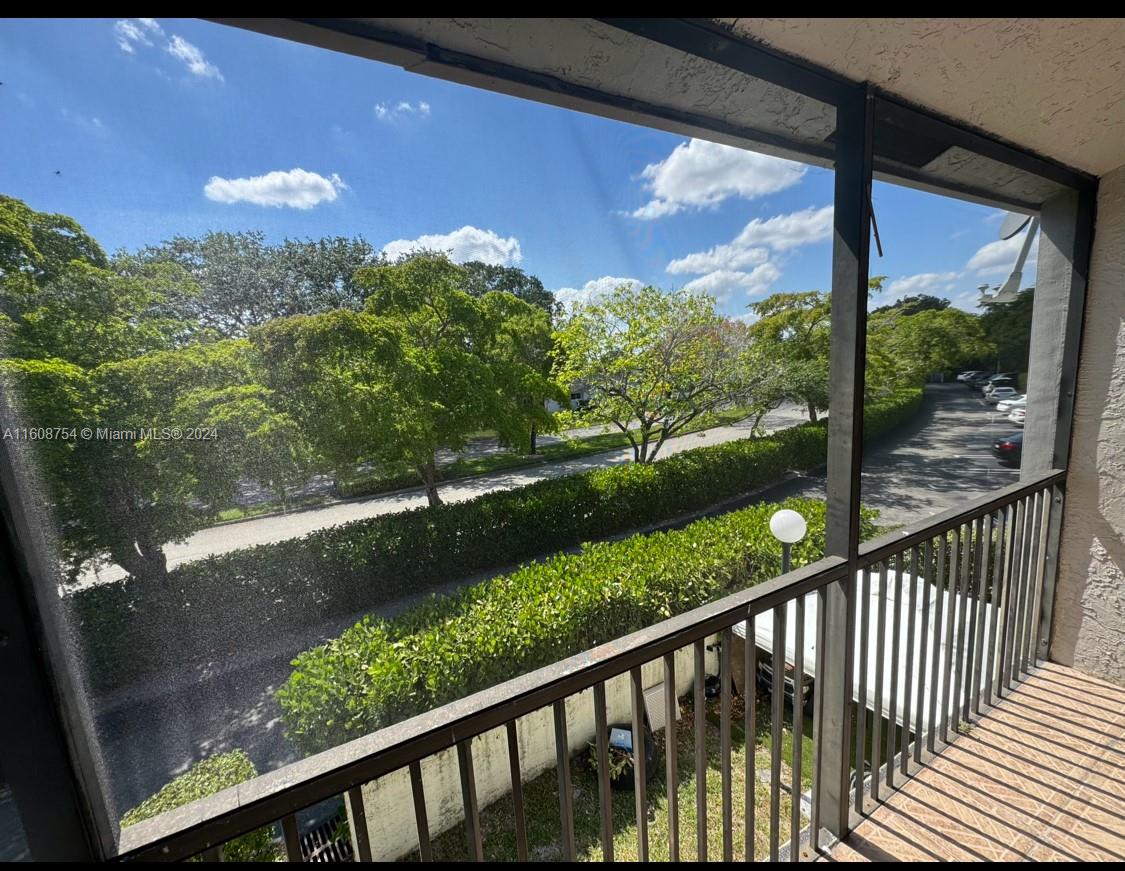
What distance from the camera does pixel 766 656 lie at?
9.62 ft

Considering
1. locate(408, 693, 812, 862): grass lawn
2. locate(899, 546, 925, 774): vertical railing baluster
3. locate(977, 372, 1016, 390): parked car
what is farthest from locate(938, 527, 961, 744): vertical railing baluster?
locate(977, 372, 1016, 390): parked car

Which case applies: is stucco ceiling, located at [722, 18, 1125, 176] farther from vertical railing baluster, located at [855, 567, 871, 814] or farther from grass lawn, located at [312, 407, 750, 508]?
grass lawn, located at [312, 407, 750, 508]

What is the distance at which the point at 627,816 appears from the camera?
2396 mm

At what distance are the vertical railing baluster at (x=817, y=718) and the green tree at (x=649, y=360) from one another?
5346mm

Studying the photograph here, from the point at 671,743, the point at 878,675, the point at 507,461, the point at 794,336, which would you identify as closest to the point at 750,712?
the point at 671,743

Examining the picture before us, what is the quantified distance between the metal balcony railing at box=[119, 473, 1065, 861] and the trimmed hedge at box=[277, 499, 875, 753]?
0.67m

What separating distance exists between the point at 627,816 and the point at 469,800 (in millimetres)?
2336

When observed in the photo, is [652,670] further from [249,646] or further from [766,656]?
[249,646]

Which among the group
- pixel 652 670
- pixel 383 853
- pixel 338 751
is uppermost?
pixel 338 751

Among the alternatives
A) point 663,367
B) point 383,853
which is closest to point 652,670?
point 383,853

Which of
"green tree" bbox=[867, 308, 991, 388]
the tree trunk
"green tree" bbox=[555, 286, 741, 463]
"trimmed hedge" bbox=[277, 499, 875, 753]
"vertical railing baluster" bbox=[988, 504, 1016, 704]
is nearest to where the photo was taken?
"vertical railing baluster" bbox=[988, 504, 1016, 704]

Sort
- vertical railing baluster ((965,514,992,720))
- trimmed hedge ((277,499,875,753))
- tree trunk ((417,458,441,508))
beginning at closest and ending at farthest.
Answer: vertical railing baluster ((965,514,992,720)) < trimmed hedge ((277,499,875,753)) < tree trunk ((417,458,441,508))

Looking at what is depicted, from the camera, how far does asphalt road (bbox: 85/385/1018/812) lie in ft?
7.21

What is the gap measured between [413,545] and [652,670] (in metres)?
2.69
